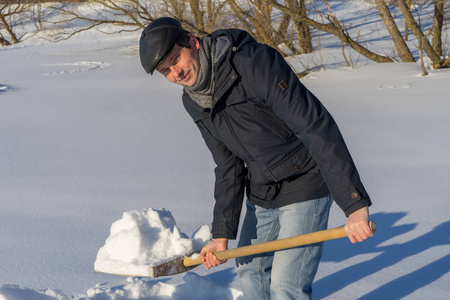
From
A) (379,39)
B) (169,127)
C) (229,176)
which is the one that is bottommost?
(379,39)

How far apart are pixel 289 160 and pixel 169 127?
12.8 ft

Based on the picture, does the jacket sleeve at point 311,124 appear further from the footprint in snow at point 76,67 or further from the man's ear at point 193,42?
the footprint in snow at point 76,67

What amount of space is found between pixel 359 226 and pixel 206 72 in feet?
2.03

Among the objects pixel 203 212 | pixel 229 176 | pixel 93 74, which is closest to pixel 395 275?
pixel 229 176

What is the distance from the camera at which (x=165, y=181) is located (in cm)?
387

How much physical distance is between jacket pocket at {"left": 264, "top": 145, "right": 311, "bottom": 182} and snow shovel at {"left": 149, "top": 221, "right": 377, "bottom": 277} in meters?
0.19

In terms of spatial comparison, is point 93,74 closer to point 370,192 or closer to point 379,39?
point 379,39

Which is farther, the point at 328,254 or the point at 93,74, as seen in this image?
the point at 93,74

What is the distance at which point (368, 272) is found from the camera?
2504 millimetres

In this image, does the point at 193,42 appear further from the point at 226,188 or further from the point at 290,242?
the point at 290,242

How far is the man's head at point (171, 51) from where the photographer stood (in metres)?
1.61

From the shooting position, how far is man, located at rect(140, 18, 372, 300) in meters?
1.58

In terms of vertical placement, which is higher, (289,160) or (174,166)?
(289,160)

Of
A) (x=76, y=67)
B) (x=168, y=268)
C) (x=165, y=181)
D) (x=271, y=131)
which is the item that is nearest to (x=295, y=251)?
(x=271, y=131)
